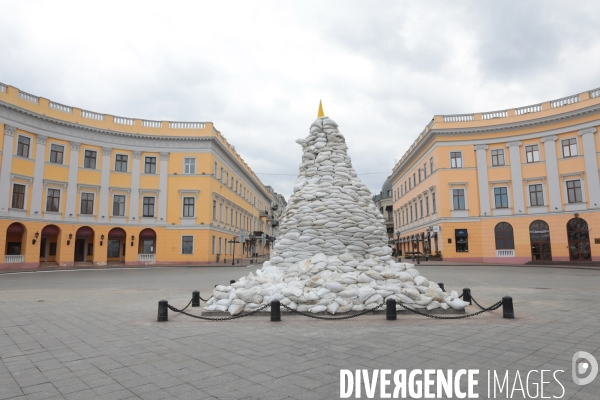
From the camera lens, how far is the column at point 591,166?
30.0 metres

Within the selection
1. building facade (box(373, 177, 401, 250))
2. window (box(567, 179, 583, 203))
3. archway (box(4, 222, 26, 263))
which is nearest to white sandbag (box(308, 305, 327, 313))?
archway (box(4, 222, 26, 263))

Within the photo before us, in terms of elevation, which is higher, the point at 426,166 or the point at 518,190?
the point at 426,166

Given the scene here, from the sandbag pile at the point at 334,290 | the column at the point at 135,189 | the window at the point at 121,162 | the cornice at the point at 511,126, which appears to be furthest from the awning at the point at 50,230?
the cornice at the point at 511,126

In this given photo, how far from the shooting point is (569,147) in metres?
31.6

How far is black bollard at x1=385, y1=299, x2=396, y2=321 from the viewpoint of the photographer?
7593mm

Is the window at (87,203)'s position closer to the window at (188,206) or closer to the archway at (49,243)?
the archway at (49,243)

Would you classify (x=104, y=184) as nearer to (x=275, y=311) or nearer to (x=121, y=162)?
(x=121, y=162)

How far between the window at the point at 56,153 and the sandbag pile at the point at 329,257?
26.2 m

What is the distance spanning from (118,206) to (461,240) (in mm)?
29763

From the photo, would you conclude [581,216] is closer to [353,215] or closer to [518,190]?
[518,190]

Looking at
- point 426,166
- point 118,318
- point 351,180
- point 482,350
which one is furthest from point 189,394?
point 426,166

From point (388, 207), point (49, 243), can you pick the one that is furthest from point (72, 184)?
point (388, 207)

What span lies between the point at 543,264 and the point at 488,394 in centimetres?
3089

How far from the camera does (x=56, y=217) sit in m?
30.1
